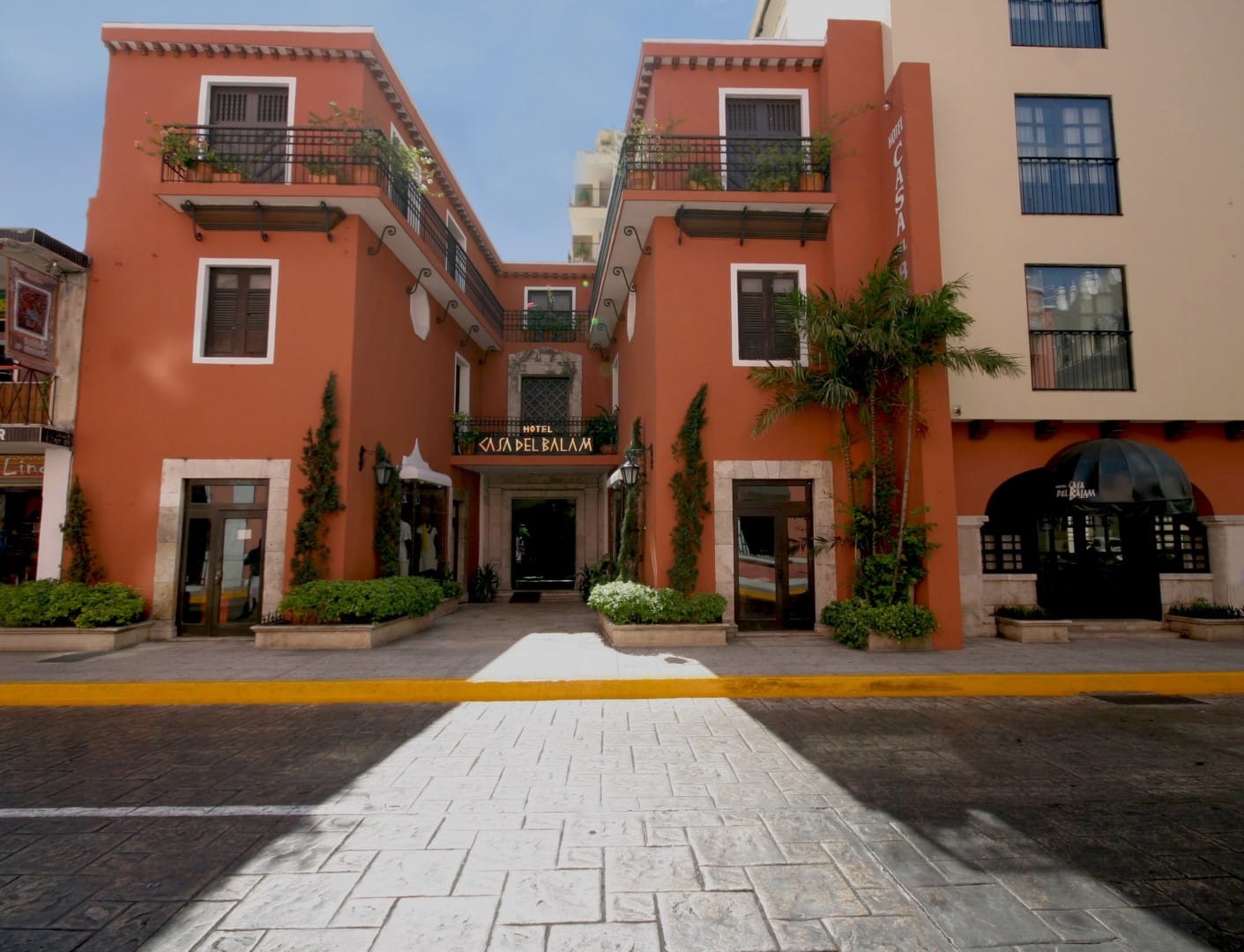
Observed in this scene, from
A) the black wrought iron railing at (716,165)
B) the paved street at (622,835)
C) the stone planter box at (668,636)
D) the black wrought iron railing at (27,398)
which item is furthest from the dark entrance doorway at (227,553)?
the black wrought iron railing at (716,165)

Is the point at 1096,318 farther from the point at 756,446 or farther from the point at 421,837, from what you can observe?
the point at 421,837

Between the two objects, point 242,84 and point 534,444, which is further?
point 534,444

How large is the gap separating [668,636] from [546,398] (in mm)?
10302

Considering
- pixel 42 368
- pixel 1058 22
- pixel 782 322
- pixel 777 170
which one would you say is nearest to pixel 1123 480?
pixel 782 322

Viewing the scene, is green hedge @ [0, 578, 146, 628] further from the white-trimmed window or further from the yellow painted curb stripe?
the white-trimmed window

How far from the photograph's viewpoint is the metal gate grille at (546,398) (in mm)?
18172

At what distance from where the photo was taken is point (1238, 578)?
36.0 feet

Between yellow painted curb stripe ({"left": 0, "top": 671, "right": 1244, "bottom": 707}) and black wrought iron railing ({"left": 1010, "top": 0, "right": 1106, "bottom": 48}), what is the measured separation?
1068 centimetres

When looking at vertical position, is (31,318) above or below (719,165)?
below

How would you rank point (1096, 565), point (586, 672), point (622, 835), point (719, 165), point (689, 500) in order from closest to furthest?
point (622, 835) → point (586, 672) → point (689, 500) → point (719, 165) → point (1096, 565)

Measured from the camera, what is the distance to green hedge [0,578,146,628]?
9.47 m

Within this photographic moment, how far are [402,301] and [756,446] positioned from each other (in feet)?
24.3

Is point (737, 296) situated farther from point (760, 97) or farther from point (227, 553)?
point (227, 553)

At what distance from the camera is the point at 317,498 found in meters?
10.2
